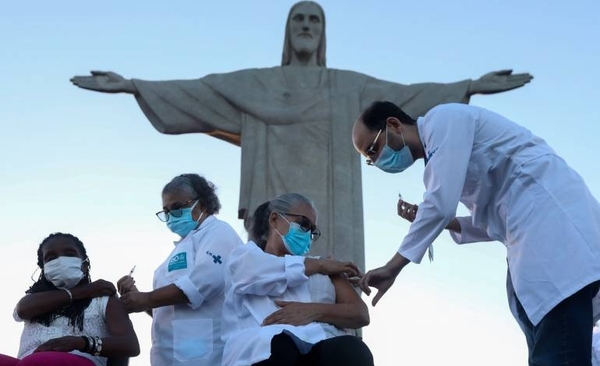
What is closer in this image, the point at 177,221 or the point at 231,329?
the point at 231,329

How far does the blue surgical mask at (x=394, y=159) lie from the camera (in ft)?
18.7

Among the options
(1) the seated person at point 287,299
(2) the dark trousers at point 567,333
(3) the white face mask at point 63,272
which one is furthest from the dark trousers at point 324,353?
(3) the white face mask at point 63,272

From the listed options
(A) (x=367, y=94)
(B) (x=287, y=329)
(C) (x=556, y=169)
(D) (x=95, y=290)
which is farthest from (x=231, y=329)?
(A) (x=367, y=94)

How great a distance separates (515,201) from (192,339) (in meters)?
2.04

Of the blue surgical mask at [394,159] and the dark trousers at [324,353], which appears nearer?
the dark trousers at [324,353]

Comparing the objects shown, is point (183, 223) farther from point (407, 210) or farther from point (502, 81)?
point (502, 81)

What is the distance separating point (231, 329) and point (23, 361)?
1.05 metres

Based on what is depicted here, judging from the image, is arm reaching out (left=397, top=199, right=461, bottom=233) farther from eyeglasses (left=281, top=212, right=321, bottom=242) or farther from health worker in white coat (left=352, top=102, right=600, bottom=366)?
eyeglasses (left=281, top=212, right=321, bottom=242)

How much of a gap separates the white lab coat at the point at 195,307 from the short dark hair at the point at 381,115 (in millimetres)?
1242

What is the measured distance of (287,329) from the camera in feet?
17.4

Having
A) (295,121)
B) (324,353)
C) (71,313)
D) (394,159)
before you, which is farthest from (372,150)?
(295,121)

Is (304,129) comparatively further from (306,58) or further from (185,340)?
(185,340)

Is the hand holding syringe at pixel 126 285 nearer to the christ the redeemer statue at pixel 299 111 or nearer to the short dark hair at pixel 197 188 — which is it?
the short dark hair at pixel 197 188

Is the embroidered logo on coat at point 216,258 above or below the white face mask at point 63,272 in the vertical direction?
above
